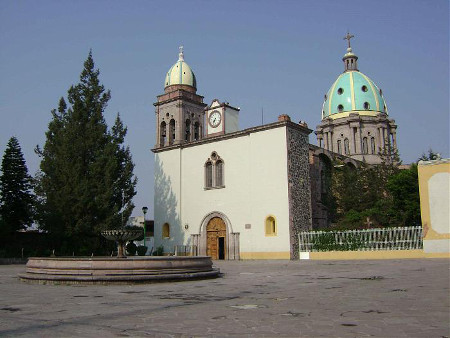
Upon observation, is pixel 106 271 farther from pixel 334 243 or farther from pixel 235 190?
pixel 235 190

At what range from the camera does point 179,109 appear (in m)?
35.0

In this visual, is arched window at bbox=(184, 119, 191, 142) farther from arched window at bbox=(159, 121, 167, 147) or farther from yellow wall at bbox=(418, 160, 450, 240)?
yellow wall at bbox=(418, 160, 450, 240)

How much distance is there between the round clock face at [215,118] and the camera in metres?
32.3

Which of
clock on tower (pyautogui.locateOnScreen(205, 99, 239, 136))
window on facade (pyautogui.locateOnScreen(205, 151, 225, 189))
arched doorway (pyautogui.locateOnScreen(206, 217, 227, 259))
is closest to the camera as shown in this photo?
arched doorway (pyautogui.locateOnScreen(206, 217, 227, 259))

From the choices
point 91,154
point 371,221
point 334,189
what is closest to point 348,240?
point 371,221

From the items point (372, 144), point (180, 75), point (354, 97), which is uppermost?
point (354, 97)

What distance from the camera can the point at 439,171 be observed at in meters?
20.4

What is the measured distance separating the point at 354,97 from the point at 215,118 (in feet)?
78.8

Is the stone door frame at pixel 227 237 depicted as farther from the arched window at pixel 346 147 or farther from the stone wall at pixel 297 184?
the arched window at pixel 346 147

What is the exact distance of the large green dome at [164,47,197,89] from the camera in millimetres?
36500

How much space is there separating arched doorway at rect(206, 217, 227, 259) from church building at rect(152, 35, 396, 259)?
65 mm

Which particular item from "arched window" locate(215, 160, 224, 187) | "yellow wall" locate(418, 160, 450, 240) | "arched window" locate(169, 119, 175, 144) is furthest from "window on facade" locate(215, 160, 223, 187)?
"yellow wall" locate(418, 160, 450, 240)

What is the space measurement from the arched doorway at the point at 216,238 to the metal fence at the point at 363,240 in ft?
18.1

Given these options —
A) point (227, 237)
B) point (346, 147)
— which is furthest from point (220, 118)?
point (346, 147)
